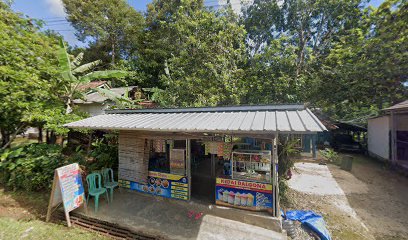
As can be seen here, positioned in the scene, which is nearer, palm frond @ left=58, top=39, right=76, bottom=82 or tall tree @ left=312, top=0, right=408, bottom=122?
palm frond @ left=58, top=39, right=76, bottom=82

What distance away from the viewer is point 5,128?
7.56 metres

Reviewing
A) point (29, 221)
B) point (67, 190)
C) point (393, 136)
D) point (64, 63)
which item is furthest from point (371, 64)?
point (29, 221)

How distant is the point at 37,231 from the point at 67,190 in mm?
1054

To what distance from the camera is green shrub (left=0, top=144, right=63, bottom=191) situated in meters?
6.06

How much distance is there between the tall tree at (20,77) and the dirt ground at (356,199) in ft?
34.3

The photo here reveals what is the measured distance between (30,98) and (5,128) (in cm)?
186

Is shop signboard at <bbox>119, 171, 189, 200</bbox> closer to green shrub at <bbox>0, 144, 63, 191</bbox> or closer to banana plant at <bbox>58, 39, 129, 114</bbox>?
green shrub at <bbox>0, 144, 63, 191</bbox>

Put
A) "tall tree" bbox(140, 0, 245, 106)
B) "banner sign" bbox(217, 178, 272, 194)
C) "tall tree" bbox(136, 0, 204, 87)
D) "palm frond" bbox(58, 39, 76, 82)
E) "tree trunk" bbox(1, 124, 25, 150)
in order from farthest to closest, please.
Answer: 1. "tall tree" bbox(136, 0, 204, 87)
2. "tall tree" bbox(140, 0, 245, 106)
3. "palm frond" bbox(58, 39, 76, 82)
4. "tree trunk" bbox(1, 124, 25, 150)
5. "banner sign" bbox(217, 178, 272, 194)

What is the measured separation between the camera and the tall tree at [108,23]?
18.7 metres

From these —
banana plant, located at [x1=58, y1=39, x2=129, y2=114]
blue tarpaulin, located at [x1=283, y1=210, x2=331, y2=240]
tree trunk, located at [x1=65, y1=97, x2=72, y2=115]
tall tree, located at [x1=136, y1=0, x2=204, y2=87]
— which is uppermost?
tall tree, located at [x1=136, y1=0, x2=204, y2=87]

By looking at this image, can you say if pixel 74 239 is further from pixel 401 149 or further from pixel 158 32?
pixel 158 32

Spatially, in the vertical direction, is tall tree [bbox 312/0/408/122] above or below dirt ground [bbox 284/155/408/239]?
above

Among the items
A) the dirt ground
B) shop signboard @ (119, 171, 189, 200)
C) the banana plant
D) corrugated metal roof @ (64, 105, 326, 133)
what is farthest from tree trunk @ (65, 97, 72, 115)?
the dirt ground

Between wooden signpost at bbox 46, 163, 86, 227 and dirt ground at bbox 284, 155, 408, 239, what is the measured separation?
6.38m
